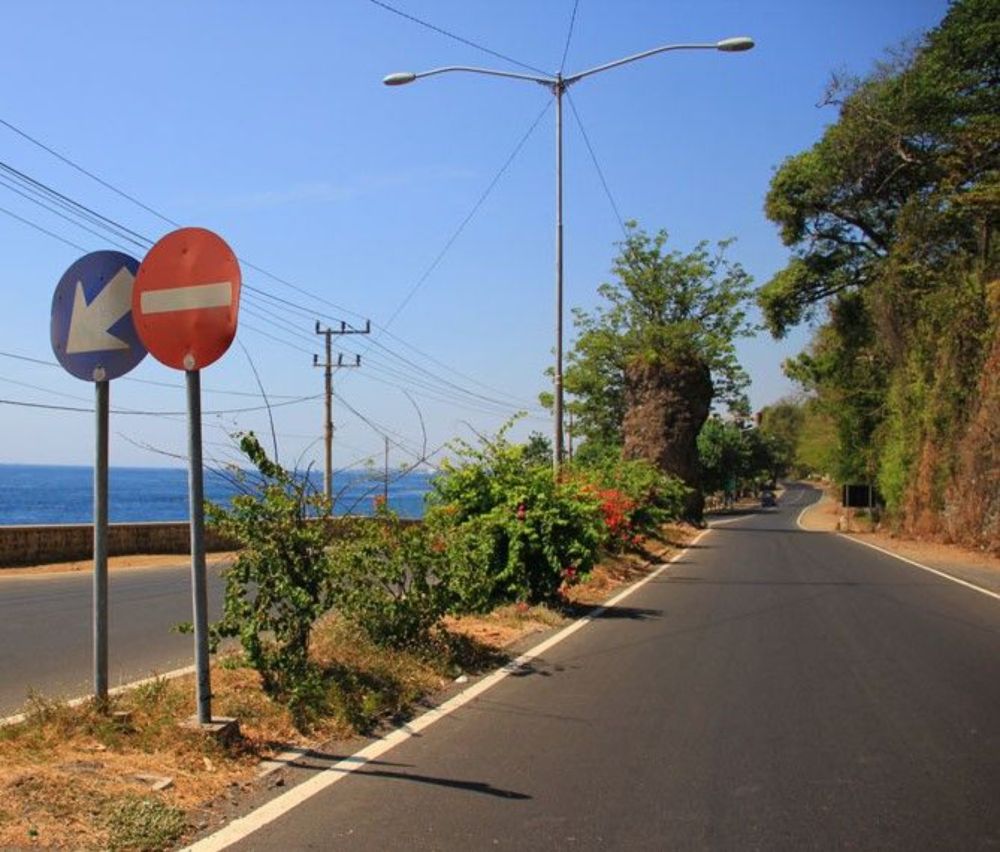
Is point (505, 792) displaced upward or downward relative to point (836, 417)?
downward

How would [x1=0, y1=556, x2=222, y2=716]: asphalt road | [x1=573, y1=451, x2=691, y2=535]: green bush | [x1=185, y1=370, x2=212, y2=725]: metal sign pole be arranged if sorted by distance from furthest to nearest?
[x1=573, y1=451, x2=691, y2=535]: green bush, [x1=0, y1=556, x2=222, y2=716]: asphalt road, [x1=185, y1=370, x2=212, y2=725]: metal sign pole

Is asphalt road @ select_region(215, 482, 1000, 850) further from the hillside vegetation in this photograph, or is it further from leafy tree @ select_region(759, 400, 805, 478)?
leafy tree @ select_region(759, 400, 805, 478)

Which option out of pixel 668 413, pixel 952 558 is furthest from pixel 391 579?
pixel 668 413

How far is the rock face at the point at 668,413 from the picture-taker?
39.2 m

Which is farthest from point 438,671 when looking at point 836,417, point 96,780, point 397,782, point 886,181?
point 836,417

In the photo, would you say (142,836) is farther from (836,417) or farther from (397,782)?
(836,417)

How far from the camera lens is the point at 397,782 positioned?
17.9ft

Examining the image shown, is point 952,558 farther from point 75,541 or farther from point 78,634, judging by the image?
point 78,634

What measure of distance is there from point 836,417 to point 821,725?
47.1 meters

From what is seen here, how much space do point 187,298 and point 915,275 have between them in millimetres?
36251

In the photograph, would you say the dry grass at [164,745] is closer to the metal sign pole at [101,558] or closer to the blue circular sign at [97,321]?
the metal sign pole at [101,558]

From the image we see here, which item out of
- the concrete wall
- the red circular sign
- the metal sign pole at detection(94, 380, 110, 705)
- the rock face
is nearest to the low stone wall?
the concrete wall

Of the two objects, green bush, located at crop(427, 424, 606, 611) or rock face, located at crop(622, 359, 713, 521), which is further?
rock face, located at crop(622, 359, 713, 521)

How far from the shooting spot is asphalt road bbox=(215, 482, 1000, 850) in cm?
475
